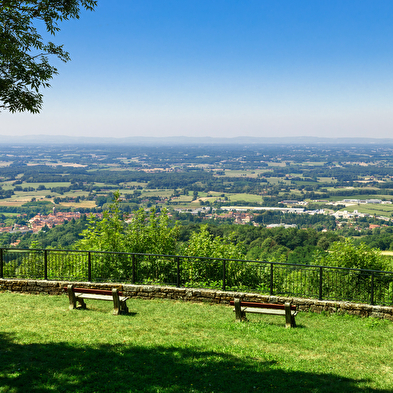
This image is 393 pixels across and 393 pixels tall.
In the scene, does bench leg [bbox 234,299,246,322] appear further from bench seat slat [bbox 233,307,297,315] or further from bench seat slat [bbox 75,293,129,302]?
bench seat slat [bbox 75,293,129,302]

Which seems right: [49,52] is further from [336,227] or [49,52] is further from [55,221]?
[336,227]

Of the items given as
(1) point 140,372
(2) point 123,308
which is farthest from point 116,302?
(1) point 140,372

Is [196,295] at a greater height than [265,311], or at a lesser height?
lesser

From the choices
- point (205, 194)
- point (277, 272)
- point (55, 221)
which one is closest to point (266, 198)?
point (205, 194)

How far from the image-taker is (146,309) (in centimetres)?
836

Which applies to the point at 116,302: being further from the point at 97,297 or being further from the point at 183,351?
the point at 183,351

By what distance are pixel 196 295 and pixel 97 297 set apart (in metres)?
2.56

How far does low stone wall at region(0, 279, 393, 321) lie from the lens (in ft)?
27.1

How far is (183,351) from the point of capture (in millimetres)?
5656

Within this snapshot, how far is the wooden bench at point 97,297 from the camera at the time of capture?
785cm

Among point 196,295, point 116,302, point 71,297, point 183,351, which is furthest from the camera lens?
point 196,295

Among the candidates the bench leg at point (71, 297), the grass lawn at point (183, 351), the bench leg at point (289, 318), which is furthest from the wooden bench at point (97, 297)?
the bench leg at point (289, 318)

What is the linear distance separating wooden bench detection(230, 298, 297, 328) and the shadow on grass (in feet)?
6.59

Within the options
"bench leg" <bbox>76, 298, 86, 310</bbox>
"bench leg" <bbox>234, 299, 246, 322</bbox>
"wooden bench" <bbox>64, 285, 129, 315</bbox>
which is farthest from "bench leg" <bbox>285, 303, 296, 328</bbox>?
"bench leg" <bbox>76, 298, 86, 310</bbox>
